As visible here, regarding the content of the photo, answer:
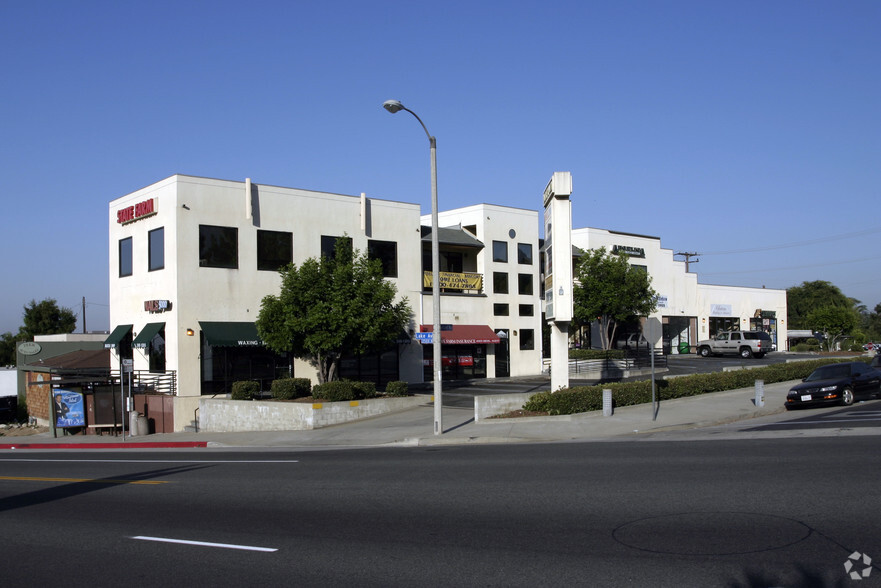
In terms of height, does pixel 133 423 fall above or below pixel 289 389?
below

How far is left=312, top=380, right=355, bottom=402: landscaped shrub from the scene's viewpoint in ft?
84.2

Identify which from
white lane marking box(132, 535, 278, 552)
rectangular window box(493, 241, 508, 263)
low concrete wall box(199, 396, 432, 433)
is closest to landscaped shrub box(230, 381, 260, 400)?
low concrete wall box(199, 396, 432, 433)

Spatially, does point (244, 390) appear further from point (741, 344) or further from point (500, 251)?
point (741, 344)

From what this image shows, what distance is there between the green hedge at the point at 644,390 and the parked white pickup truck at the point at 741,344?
1982cm

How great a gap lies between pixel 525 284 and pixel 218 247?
18086mm

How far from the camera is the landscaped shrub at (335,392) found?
25.7m

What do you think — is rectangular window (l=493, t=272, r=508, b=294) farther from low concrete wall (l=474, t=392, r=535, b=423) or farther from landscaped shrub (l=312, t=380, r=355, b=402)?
low concrete wall (l=474, t=392, r=535, b=423)

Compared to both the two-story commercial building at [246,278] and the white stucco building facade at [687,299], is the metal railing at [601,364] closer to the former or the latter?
the two-story commercial building at [246,278]

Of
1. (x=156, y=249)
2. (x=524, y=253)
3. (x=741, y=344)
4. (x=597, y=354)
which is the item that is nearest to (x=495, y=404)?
(x=156, y=249)

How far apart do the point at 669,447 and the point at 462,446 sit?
5407 millimetres

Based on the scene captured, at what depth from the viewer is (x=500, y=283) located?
40.8 metres

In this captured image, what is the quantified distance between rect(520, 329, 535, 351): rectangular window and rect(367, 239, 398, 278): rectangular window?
946 cm

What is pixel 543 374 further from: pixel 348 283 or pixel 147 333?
pixel 147 333

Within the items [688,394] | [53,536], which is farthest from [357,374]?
[53,536]
